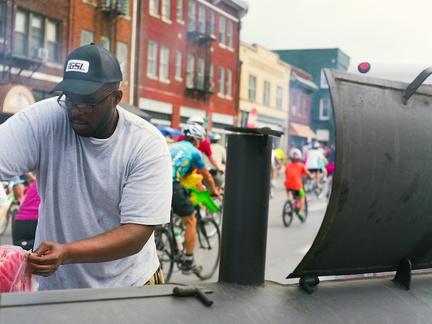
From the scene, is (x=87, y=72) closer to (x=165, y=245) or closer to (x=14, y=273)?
(x=14, y=273)

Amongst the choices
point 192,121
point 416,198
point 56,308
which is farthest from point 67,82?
point 192,121

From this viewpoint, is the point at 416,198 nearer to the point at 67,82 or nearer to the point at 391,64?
the point at 67,82

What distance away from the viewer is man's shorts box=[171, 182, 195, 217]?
7.70 meters

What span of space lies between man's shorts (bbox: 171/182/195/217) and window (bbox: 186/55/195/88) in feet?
91.5

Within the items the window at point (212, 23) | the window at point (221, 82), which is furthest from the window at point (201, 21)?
the window at point (221, 82)

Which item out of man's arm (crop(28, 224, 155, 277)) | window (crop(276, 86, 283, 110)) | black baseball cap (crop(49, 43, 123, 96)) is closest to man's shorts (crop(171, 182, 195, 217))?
man's arm (crop(28, 224, 155, 277))

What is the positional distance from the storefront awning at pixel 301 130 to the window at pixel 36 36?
83.6 feet

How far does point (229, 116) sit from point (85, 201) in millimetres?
38711

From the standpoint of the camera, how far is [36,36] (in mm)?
24250

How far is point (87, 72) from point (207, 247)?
20.7 ft

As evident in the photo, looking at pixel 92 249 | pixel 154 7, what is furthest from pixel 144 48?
pixel 92 249

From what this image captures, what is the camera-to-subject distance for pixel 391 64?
435 centimetres

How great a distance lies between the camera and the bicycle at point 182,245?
7859 millimetres

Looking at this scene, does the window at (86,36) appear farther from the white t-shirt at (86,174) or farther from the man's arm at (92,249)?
the man's arm at (92,249)
